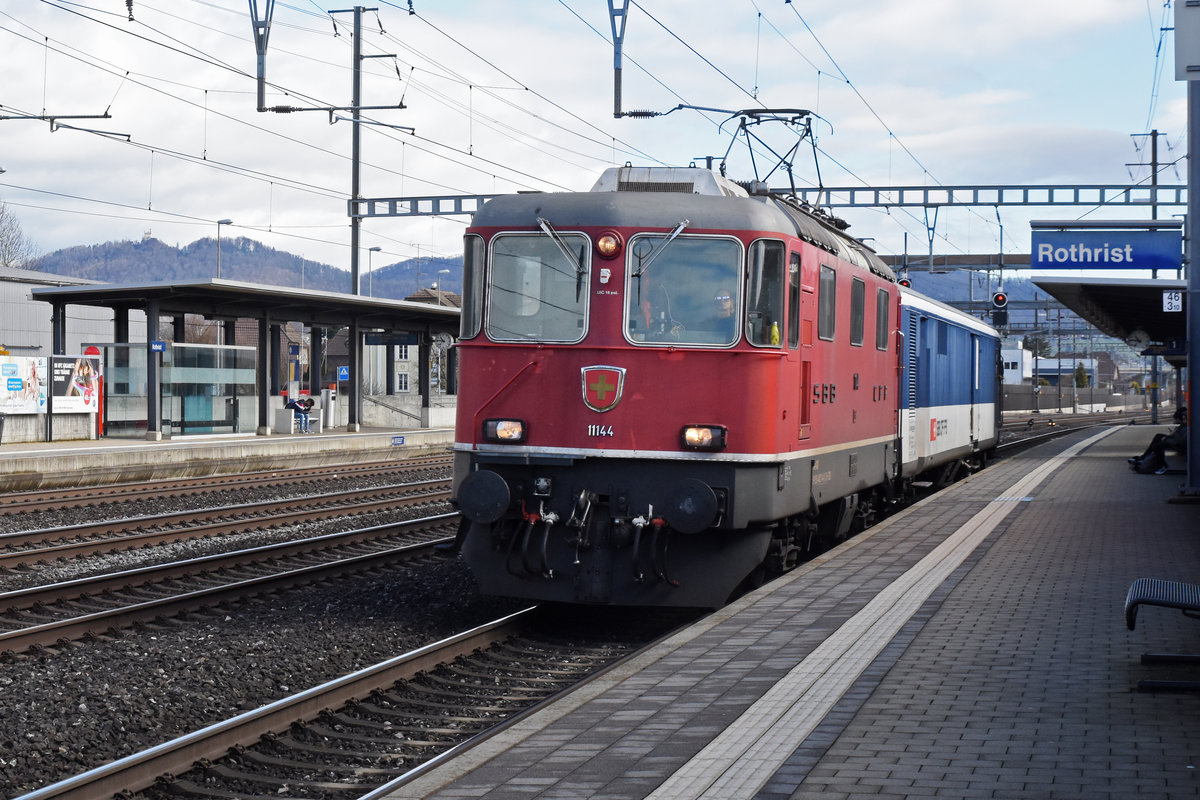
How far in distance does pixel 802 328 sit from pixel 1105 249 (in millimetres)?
15279

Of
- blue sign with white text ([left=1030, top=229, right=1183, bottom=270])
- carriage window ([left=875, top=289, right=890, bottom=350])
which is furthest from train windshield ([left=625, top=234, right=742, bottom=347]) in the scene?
blue sign with white text ([left=1030, top=229, right=1183, bottom=270])

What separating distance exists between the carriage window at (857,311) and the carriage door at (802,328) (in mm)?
1849

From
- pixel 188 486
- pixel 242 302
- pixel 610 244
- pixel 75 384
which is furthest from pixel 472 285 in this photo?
pixel 242 302

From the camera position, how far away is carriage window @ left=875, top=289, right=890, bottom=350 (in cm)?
1354

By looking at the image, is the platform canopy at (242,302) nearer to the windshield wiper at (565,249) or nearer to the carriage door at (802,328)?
the windshield wiper at (565,249)

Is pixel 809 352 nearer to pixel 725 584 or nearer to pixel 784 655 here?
pixel 725 584

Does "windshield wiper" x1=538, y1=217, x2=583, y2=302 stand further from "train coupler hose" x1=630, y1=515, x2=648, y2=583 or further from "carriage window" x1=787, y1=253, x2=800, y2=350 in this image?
"train coupler hose" x1=630, y1=515, x2=648, y2=583

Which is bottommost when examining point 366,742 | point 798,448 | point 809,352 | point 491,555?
point 366,742

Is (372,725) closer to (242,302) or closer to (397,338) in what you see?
(242,302)

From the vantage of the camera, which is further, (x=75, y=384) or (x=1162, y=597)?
(x=75, y=384)

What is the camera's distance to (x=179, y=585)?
11.6 m

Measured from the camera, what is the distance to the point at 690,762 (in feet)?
17.8

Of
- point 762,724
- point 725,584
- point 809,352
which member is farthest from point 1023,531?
point 762,724

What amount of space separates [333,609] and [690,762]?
561 centimetres
